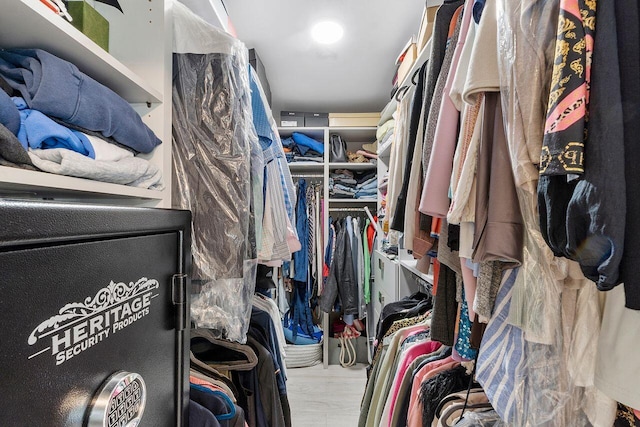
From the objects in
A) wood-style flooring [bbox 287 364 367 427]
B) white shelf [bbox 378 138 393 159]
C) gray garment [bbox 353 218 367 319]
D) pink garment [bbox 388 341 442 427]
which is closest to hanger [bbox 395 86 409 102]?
white shelf [bbox 378 138 393 159]

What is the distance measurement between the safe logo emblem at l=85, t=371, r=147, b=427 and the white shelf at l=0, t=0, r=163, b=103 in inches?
20.5

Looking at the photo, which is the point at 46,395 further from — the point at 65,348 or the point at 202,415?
the point at 202,415

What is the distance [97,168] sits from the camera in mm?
547

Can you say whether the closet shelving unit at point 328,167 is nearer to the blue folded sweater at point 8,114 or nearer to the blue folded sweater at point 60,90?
the blue folded sweater at point 60,90

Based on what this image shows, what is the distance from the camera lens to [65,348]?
1.05 feet

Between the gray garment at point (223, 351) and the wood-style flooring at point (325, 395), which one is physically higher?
the gray garment at point (223, 351)

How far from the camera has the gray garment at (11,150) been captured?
1.32 ft

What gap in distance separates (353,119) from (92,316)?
2503mm

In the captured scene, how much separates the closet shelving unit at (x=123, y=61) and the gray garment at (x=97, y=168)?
0.5 inches

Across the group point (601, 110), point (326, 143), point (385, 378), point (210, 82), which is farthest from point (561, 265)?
point (326, 143)

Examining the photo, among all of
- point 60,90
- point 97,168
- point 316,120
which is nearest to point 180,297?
point 97,168

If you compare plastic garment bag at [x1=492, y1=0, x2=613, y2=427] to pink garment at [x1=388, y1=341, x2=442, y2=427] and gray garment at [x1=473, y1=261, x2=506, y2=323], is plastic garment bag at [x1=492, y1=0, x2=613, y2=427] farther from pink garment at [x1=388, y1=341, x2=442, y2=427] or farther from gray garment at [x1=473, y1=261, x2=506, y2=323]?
pink garment at [x1=388, y1=341, x2=442, y2=427]

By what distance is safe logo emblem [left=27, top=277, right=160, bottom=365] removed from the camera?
31 cm

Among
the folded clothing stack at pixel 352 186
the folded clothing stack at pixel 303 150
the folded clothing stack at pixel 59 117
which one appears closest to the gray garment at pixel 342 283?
the folded clothing stack at pixel 352 186
